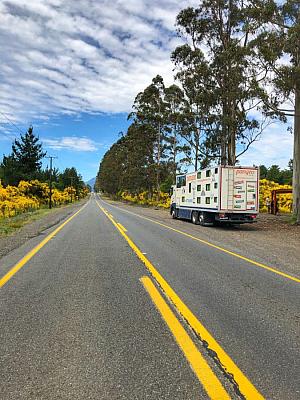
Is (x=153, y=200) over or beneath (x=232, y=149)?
beneath

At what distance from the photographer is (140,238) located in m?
14.2

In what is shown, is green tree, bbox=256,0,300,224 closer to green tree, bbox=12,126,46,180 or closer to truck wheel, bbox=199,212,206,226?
truck wheel, bbox=199,212,206,226

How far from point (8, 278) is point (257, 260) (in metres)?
6.12

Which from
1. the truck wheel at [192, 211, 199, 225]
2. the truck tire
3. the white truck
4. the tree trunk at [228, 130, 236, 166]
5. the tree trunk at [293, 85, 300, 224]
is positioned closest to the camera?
the white truck

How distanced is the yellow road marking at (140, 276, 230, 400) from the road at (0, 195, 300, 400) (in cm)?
1

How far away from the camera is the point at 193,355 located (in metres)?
3.91

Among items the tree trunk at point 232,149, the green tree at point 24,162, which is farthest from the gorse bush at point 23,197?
the tree trunk at point 232,149

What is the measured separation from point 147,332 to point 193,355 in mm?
769

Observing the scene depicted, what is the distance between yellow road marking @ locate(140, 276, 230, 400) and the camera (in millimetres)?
3235

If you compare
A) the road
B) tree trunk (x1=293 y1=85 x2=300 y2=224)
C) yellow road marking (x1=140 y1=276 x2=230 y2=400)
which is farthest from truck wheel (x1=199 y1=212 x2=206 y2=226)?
yellow road marking (x1=140 y1=276 x2=230 y2=400)

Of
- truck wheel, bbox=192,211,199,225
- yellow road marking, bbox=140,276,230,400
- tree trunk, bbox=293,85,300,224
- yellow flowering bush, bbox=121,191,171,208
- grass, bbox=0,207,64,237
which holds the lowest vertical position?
grass, bbox=0,207,64,237

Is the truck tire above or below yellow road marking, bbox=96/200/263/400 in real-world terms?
above

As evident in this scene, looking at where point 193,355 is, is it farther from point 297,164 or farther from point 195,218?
point 195,218

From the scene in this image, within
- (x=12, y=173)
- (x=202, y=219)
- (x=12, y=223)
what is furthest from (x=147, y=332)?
(x=12, y=173)
